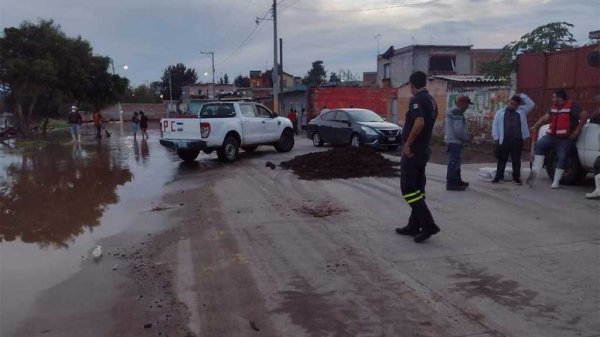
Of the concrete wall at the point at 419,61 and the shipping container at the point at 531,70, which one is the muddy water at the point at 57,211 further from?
the concrete wall at the point at 419,61

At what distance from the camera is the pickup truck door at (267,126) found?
1753 centimetres

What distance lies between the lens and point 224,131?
15.8 metres

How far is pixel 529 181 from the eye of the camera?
9766 millimetres

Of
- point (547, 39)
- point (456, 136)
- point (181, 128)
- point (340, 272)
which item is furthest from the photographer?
point (547, 39)

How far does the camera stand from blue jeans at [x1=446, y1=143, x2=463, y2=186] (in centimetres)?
955

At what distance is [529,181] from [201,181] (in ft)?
22.3

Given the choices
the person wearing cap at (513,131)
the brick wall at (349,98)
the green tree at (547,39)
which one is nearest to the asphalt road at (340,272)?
the person wearing cap at (513,131)

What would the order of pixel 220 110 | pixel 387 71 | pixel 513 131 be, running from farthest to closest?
1. pixel 387 71
2. pixel 220 110
3. pixel 513 131

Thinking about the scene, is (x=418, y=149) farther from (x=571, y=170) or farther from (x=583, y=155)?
(x=571, y=170)

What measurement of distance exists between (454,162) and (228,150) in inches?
315

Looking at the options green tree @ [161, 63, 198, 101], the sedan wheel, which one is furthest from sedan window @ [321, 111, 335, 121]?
green tree @ [161, 63, 198, 101]

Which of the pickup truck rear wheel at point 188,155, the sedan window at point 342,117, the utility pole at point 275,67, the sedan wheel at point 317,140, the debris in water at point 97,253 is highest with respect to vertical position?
the utility pole at point 275,67

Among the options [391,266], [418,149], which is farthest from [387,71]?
[391,266]

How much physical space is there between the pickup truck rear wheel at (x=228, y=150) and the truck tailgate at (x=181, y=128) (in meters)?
0.87
